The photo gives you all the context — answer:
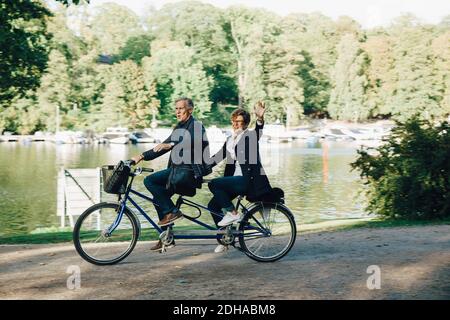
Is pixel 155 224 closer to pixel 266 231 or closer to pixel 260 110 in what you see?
pixel 266 231

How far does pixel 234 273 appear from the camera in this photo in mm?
6781

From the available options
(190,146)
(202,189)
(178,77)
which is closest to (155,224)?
(190,146)

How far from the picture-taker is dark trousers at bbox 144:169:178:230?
24.3ft

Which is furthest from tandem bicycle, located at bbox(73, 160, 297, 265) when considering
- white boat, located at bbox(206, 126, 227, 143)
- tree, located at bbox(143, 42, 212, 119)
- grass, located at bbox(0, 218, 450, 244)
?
tree, located at bbox(143, 42, 212, 119)

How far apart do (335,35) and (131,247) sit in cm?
9866

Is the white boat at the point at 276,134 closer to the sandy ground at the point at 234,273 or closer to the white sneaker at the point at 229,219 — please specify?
the sandy ground at the point at 234,273

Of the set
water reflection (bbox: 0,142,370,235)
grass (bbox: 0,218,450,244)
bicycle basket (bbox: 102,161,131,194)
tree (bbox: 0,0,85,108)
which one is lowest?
water reflection (bbox: 0,142,370,235)

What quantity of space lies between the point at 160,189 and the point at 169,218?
36 cm

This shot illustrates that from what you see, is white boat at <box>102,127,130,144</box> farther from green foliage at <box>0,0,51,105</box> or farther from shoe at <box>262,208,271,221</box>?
shoe at <box>262,208,271,221</box>

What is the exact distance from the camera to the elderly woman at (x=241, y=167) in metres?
7.36

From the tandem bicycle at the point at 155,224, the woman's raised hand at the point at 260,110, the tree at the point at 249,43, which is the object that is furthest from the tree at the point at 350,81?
the tandem bicycle at the point at 155,224

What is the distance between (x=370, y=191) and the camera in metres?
14.4

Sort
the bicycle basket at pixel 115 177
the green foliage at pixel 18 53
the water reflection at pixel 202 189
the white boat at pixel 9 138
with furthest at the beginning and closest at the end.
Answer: the white boat at pixel 9 138
the water reflection at pixel 202 189
the green foliage at pixel 18 53
the bicycle basket at pixel 115 177

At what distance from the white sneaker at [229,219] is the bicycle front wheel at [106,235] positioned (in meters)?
1.01
